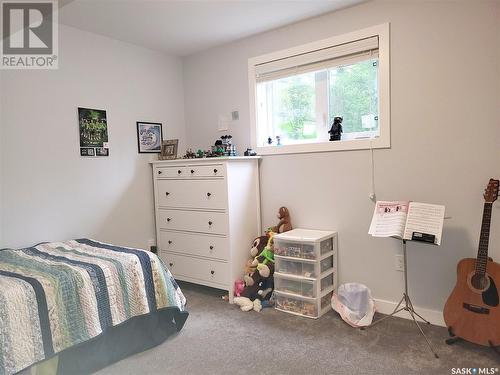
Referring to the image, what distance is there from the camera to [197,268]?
3188mm

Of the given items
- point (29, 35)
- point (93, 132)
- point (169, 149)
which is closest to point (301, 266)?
point (169, 149)

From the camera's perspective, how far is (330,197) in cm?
290

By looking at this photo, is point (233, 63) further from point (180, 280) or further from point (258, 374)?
point (258, 374)

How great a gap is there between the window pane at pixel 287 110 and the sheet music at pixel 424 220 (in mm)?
1133

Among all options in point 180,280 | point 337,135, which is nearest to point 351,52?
point 337,135

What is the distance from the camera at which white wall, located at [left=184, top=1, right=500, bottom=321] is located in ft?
7.39

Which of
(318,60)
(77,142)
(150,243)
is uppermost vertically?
(318,60)

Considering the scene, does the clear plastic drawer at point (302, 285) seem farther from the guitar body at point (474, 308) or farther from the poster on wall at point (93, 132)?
the poster on wall at point (93, 132)

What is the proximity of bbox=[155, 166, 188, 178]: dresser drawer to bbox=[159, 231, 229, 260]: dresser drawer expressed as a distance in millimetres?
536

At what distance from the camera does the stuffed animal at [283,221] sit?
3.05 m

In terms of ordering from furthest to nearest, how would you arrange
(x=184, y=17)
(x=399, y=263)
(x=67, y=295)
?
(x=184, y=17) → (x=399, y=263) → (x=67, y=295)

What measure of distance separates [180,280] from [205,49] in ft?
7.57

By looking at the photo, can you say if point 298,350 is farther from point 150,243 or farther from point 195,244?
point 150,243

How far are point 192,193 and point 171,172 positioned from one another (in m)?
0.35
